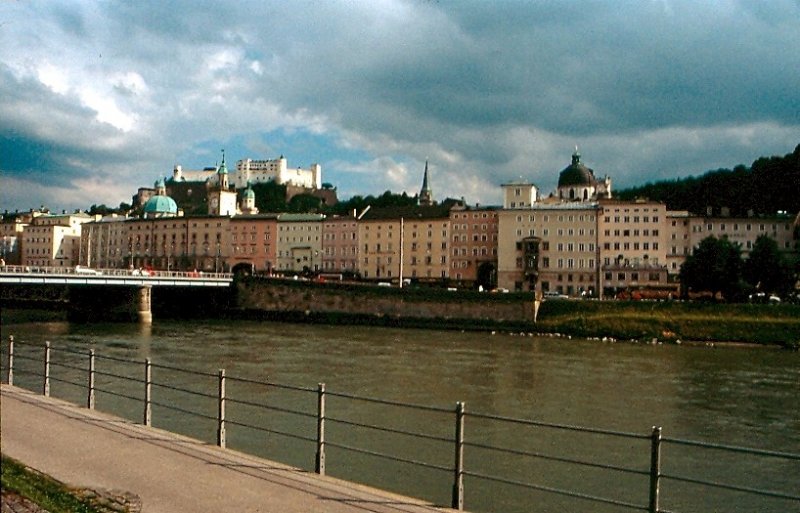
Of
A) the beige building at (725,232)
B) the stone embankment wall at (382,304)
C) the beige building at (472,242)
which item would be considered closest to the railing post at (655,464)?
the stone embankment wall at (382,304)

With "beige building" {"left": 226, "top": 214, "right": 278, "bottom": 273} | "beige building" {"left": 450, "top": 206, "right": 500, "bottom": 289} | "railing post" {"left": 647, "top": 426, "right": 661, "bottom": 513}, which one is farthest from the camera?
"beige building" {"left": 226, "top": 214, "right": 278, "bottom": 273}

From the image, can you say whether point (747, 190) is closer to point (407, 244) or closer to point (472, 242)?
point (472, 242)

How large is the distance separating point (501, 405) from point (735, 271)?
156 ft

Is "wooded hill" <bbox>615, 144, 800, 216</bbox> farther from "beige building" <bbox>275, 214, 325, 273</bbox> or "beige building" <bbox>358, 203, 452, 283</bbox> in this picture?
"beige building" <bbox>275, 214, 325, 273</bbox>

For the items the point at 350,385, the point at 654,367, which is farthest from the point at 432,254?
the point at 350,385

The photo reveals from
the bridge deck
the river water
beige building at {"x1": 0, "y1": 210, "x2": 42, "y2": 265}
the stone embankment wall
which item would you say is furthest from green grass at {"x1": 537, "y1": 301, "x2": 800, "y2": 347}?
beige building at {"x1": 0, "y1": 210, "x2": 42, "y2": 265}

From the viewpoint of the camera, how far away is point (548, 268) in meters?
88.9

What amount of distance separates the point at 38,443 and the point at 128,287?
57.1 meters

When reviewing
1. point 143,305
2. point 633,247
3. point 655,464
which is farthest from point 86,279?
point 655,464

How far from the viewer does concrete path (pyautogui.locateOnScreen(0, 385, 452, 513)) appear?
7.45 m

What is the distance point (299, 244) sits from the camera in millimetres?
108625

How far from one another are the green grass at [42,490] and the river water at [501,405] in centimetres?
310

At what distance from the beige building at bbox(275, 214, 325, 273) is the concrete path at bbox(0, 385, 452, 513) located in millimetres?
96805

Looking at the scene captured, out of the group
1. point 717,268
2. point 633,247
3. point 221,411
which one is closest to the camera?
point 221,411
